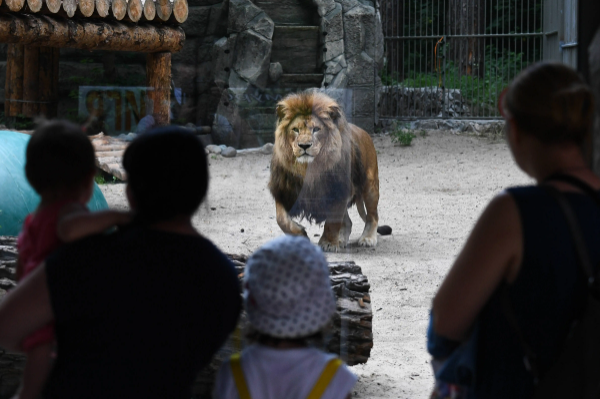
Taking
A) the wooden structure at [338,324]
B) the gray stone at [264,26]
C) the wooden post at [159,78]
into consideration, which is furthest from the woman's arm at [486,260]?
the gray stone at [264,26]

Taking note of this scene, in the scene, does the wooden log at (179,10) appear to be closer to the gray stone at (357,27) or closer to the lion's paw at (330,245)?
the lion's paw at (330,245)

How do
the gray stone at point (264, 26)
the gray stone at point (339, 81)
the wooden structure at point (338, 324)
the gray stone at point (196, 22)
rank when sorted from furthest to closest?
the gray stone at point (196, 22) → the gray stone at point (264, 26) → the gray stone at point (339, 81) → the wooden structure at point (338, 324)

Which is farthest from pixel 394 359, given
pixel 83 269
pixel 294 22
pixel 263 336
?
pixel 294 22

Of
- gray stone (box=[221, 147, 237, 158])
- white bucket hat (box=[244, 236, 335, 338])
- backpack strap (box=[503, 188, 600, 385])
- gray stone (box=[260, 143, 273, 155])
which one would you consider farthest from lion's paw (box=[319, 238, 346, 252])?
backpack strap (box=[503, 188, 600, 385])

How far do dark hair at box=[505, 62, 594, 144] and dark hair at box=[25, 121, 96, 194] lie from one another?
0.76 metres

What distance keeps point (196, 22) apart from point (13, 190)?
5071 millimetres

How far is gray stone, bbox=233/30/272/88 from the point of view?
18.0 ft

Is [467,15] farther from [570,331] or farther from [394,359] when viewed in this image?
[570,331]

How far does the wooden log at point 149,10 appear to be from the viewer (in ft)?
17.7

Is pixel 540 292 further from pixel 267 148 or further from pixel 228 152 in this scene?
pixel 267 148

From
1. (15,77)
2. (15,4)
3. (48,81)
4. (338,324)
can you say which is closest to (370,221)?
(48,81)

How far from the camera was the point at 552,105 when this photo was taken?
52.2 inches

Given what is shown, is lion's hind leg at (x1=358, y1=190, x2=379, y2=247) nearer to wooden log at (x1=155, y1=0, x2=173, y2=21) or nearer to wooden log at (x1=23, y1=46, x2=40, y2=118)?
wooden log at (x1=155, y1=0, x2=173, y2=21)

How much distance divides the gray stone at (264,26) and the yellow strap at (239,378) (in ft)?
19.1
